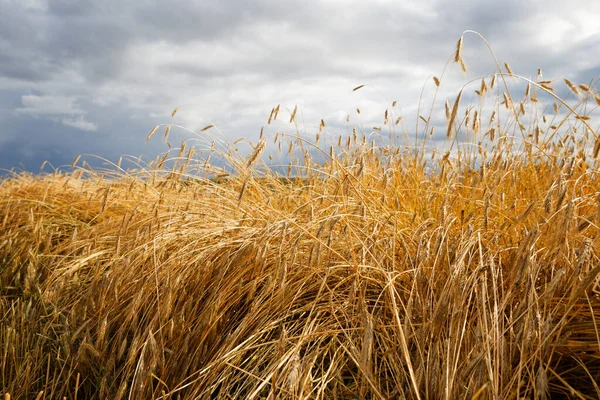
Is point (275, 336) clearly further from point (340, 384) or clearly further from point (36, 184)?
point (36, 184)

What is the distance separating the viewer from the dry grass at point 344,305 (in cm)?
155

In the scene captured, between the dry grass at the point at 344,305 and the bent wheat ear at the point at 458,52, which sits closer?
the dry grass at the point at 344,305

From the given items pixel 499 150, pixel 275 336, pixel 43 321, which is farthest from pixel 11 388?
pixel 499 150

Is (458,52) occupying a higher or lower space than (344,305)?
higher

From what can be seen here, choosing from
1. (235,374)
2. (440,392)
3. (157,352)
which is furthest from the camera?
(235,374)

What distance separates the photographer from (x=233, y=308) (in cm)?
218

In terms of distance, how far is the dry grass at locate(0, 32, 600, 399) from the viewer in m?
1.55

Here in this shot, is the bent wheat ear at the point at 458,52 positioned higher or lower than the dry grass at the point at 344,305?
higher

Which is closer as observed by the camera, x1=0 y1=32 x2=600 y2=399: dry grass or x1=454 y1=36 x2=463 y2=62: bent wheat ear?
x1=0 y1=32 x2=600 y2=399: dry grass

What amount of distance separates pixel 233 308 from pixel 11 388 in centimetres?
86

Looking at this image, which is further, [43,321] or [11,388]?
[43,321]

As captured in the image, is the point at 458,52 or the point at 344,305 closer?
the point at 344,305

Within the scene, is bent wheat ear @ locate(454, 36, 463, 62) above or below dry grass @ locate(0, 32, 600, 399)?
above

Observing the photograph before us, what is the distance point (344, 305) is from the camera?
77.6 inches
